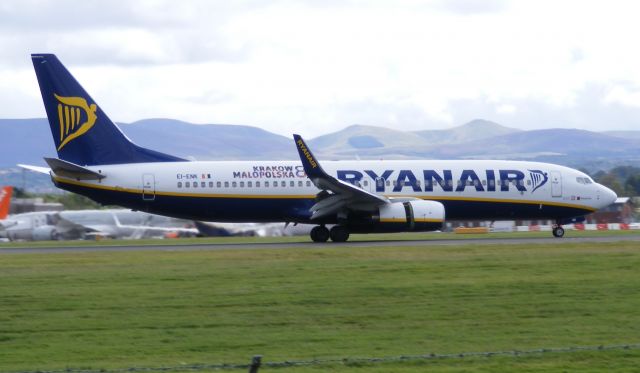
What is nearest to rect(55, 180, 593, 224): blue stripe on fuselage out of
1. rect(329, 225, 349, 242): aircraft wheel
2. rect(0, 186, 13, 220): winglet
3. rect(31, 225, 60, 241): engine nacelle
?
rect(329, 225, 349, 242): aircraft wheel

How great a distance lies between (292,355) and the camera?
631 inches

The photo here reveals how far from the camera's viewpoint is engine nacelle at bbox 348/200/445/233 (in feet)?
123

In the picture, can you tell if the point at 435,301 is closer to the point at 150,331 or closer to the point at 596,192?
the point at 150,331

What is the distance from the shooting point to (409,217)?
1473 inches

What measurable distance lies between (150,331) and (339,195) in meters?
20.3

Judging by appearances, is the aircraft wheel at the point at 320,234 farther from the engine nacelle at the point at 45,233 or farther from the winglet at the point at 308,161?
the engine nacelle at the point at 45,233

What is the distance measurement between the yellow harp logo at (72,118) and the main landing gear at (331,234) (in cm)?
924

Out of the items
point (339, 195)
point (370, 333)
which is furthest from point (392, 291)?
point (339, 195)

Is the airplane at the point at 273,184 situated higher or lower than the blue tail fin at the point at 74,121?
lower

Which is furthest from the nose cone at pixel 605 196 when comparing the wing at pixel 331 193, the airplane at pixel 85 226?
the airplane at pixel 85 226

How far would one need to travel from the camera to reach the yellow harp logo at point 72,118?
38531 millimetres

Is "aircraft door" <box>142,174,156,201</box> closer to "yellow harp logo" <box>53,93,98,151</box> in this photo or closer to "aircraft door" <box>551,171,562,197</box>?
"yellow harp logo" <box>53,93,98,151</box>

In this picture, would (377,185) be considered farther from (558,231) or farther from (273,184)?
(558,231)

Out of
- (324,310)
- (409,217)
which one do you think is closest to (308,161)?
(409,217)
